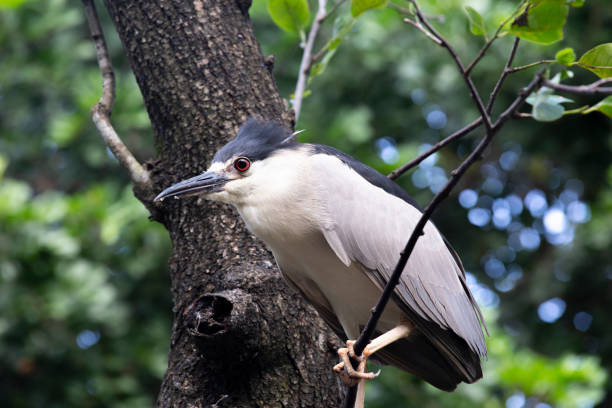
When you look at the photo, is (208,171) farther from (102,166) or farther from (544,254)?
(544,254)

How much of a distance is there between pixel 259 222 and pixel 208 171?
0.28 meters

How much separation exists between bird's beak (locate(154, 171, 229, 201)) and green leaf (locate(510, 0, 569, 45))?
46.8 inches

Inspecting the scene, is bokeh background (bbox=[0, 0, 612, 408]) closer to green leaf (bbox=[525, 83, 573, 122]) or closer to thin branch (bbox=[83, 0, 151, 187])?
thin branch (bbox=[83, 0, 151, 187])

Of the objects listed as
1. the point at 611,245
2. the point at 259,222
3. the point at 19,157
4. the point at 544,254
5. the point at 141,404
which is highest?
the point at 259,222

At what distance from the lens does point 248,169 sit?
2.55m

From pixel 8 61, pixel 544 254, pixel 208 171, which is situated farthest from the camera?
pixel 544 254

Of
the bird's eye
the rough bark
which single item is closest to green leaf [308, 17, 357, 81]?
the rough bark

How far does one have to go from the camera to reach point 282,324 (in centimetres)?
228

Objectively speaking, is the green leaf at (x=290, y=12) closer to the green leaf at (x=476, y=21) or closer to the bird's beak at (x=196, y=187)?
the bird's beak at (x=196, y=187)

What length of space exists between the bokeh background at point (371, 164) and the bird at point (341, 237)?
204cm

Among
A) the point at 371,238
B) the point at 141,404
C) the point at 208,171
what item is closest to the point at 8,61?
the point at 141,404

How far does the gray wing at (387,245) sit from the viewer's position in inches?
93.7

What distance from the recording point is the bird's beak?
2432 millimetres

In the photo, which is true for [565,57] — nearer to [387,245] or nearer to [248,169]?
[387,245]
